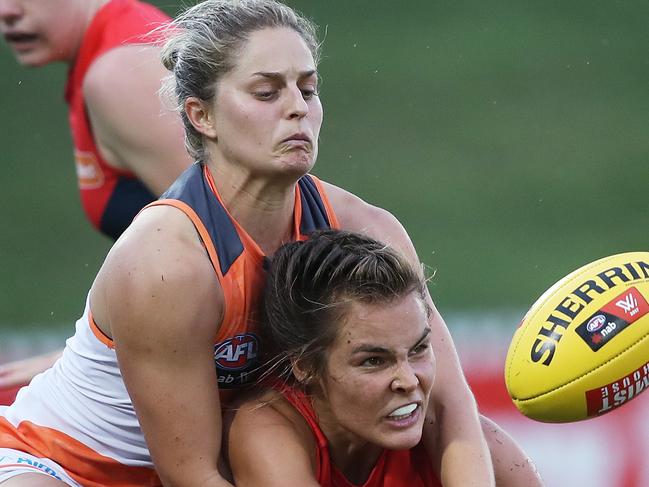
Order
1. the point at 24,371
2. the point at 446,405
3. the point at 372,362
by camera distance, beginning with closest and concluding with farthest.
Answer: the point at 372,362 < the point at 446,405 < the point at 24,371

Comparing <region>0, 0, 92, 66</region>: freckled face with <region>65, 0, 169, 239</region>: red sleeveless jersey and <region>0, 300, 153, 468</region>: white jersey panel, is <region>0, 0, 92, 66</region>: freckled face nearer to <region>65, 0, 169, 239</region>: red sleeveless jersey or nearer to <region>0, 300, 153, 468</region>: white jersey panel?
<region>65, 0, 169, 239</region>: red sleeveless jersey

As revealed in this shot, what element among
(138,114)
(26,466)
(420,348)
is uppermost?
(138,114)

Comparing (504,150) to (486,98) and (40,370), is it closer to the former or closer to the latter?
(486,98)

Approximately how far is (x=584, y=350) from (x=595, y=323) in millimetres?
77

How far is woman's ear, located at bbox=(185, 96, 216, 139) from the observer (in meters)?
3.25

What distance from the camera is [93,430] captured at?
10.9ft

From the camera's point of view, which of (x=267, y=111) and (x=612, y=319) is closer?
(x=267, y=111)

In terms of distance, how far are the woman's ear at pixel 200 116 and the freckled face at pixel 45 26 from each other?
1.06m

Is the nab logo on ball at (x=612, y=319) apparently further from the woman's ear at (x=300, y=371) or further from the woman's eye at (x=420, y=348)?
the woman's ear at (x=300, y=371)

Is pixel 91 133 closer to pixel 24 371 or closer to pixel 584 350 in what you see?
pixel 24 371

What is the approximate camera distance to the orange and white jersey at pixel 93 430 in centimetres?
331

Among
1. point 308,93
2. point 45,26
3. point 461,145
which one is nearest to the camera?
point 308,93

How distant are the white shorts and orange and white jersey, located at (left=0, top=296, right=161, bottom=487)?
18 millimetres

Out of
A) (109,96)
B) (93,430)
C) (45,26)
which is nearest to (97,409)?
(93,430)
